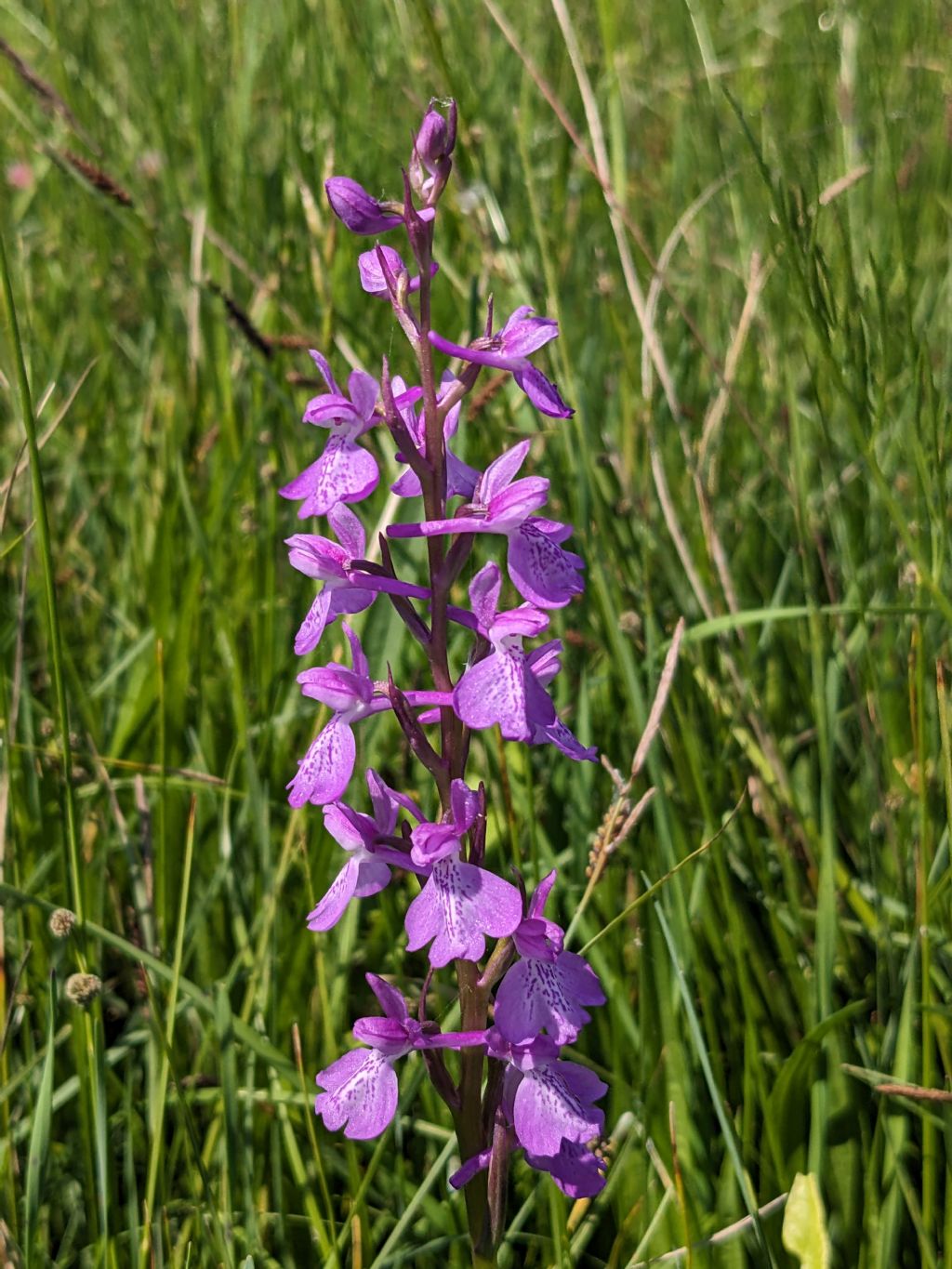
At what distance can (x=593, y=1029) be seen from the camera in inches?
60.6

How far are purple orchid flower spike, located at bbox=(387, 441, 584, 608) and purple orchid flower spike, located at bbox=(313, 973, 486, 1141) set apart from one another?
0.35 m

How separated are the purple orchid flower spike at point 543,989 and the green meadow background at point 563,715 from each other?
0.34ft

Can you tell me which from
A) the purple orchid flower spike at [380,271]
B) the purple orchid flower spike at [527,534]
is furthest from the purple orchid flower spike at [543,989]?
the purple orchid flower spike at [380,271]

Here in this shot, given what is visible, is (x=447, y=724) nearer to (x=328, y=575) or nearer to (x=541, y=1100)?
(x=328, y=575)

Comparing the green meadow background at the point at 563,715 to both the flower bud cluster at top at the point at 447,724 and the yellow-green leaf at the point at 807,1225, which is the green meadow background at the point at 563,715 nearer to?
the yellow-green leaf at the point at 807,1225

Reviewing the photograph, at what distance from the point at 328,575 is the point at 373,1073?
42 centimetres

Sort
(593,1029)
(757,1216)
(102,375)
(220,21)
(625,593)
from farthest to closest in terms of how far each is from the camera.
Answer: (220,21) → (102,375) → (625,593) → (593,1029) → (757,1216)

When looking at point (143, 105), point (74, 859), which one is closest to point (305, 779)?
point (74, 859)

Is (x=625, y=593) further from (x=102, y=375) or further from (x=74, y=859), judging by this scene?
(x=102, y=375)

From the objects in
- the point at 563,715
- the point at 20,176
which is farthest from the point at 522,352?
the point at 20,176

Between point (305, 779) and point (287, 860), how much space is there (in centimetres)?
66

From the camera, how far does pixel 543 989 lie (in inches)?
38.6

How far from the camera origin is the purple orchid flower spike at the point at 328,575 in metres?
1.01

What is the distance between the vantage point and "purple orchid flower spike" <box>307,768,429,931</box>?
102cm
